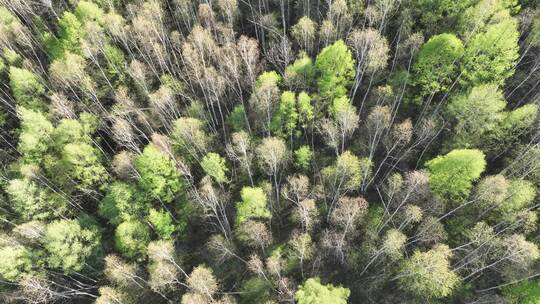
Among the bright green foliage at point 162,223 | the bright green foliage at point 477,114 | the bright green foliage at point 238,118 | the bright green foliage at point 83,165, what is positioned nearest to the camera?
the bright green foliage at point 477,114

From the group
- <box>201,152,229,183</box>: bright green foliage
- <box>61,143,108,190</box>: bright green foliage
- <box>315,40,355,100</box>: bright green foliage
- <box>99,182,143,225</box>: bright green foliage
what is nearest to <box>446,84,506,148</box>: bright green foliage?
<box>315,40,355,100</box>: bright green foliage

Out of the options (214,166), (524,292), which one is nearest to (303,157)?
(214,166)

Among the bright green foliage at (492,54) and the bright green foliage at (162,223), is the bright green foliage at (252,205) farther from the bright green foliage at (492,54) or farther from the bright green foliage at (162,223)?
the bright green foliage at (492,54)

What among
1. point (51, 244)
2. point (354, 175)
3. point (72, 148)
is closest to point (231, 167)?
point (354, 175)

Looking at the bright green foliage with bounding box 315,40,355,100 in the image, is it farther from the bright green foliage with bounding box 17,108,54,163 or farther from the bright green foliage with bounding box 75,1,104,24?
the bright green foliage with bounding box 75,1,104,24

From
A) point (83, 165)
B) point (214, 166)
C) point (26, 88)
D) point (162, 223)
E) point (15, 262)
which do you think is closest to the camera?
point (15, 262)

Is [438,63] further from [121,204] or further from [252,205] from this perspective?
[121,204]

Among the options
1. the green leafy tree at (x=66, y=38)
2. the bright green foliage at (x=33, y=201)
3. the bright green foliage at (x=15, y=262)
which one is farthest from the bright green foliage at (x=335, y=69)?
the bright green foliage at (x=15, y=262)
